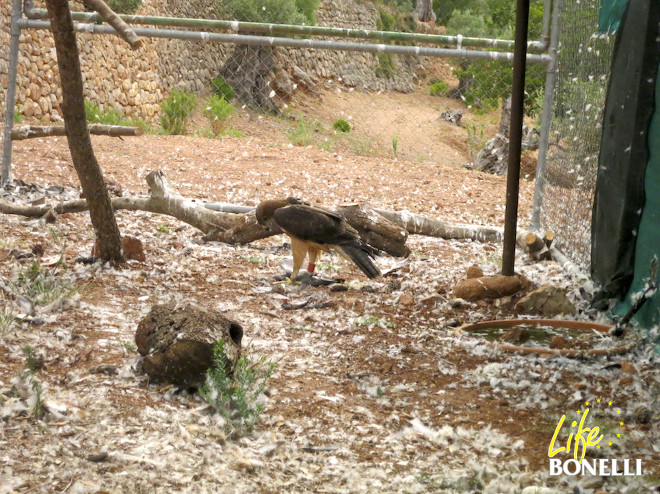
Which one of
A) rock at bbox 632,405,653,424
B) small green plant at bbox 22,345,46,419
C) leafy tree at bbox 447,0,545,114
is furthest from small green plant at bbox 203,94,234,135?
rock at bbox 632,405,653,424

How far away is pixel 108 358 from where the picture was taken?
9.73 ft

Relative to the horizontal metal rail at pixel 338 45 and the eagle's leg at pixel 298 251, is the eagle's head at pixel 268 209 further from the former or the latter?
the horizontal metal rail at pixel 338 45

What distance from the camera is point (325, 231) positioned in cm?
432

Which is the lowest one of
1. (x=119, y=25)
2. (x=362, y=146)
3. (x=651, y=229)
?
(x=362, y=146)

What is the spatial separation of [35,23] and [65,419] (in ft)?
13.5

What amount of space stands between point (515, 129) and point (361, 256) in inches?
44.2

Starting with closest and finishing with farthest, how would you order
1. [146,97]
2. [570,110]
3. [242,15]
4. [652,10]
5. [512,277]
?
[652,10] → [512,277] → [570,110] → [146,97] → [242,15]

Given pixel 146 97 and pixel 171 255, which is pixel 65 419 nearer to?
pixel 171 255

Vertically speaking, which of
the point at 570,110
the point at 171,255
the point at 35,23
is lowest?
the point at 171,255

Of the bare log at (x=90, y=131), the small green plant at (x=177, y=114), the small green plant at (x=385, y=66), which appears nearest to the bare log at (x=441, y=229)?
the bare log at (x=90, y=131)

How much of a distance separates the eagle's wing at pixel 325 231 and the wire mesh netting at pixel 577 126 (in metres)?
1.27

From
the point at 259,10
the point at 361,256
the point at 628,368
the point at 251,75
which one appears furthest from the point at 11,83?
the point at 259,10

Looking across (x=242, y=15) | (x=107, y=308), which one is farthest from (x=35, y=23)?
(x=242, y=15)

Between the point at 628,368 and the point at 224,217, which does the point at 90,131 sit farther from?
the point at 628,368
